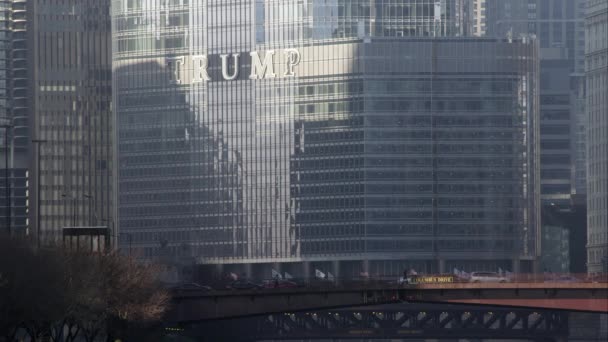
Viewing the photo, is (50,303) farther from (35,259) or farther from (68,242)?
(68,242)

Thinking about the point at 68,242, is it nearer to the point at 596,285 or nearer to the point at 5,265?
the point at 5,265

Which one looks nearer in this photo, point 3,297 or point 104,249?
point 3,297

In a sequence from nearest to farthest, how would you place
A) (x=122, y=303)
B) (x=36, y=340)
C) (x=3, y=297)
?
1. (x=3, y=297)
2. (x=36, y=340)
3. (x=122, y=303)

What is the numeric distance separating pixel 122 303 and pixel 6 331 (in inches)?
856

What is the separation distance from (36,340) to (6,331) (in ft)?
27.3

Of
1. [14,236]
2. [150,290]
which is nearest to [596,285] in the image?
[150,290]

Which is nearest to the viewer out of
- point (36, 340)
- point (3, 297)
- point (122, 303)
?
point (3, 297)

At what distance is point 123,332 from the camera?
194 m

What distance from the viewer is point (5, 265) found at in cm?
16625

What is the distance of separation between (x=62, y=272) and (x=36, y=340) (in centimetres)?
619

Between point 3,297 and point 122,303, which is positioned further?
point 122,303

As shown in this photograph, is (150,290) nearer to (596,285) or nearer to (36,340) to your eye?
(36,340)

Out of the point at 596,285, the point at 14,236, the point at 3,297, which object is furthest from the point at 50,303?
the point at 596,285

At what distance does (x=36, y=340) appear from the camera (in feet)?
573
